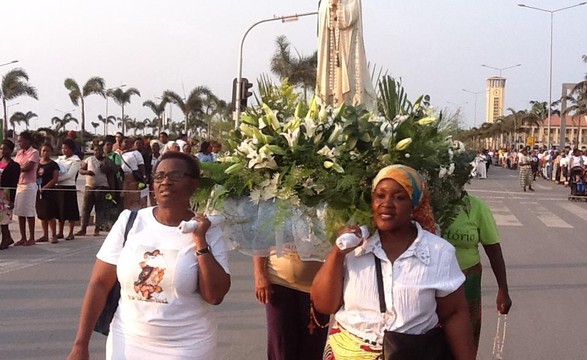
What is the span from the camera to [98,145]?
1218 cm

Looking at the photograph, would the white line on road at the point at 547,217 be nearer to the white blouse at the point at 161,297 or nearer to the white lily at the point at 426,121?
the white lily at the point at 426,121

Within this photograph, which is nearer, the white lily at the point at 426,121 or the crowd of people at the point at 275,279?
the crowd of people at the point at 275,279

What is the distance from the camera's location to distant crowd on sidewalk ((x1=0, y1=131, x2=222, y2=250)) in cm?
1054

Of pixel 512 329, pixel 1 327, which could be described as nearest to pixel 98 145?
pixel 1 327

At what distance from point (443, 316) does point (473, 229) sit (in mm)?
1326

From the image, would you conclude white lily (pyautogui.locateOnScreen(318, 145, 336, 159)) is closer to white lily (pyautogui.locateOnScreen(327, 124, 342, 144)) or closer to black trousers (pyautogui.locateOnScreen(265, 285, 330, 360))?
white lily (pyautogui.locateOnScreen(327, 124, 342, 144))

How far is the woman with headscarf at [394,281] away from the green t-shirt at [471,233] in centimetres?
117

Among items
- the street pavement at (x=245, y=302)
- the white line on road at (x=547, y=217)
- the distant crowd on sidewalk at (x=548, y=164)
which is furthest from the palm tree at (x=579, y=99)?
the street pavement at (x=245, y=302)

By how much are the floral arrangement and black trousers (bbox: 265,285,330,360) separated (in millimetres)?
969

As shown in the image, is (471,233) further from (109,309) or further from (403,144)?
(109,309)

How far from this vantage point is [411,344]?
2.71 m

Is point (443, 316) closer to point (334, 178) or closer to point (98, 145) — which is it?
point (334, 178)

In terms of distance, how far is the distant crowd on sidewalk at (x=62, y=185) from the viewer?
10.5 m

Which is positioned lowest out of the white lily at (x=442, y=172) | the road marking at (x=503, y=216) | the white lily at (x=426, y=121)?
the road marking at (x=503, y=216)
